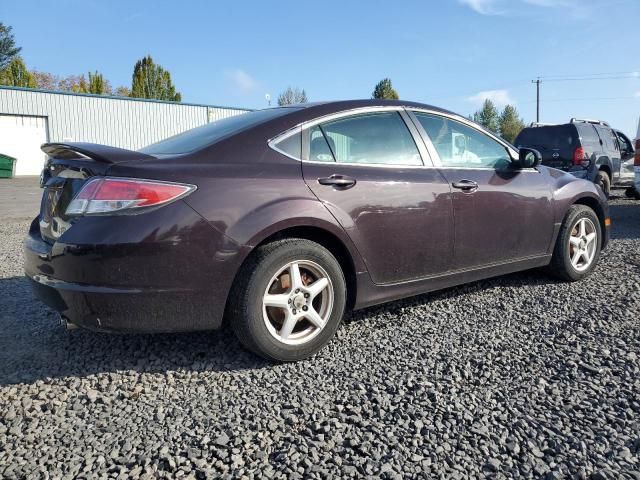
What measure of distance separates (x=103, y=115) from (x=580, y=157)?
26.9 meters

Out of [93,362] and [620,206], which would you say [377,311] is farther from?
[620,206]

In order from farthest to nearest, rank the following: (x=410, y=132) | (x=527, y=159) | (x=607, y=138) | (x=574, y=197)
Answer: (x=607, y=138), (x=574, y=197), (x=527, y=159), (x=410, y=132)

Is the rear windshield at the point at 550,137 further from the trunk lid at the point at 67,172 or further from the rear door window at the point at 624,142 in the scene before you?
the trunk lid at the point at 67,172

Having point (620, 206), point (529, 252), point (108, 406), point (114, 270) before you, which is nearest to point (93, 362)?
point (108, 406)

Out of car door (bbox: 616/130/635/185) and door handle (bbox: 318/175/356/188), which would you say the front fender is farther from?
car door (bbox: 616/130/635/185)

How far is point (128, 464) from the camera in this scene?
1861 millimetres

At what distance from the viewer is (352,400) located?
2.32m

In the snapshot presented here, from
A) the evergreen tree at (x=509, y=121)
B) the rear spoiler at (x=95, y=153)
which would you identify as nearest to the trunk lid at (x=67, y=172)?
the rear spoiler at (x=95, y=153)

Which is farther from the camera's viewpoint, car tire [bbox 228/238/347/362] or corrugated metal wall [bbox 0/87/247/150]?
corrugated metal wall [bbox 0/87/247/150]

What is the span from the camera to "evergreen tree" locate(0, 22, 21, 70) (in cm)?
5247

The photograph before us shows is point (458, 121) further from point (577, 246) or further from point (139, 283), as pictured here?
point (139, 283)

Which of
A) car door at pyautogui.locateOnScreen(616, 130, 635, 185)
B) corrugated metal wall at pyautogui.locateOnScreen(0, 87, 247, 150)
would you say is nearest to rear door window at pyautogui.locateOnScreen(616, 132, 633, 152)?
car door at pyautogui.locateOnScreen(616, 130, 635, 185)

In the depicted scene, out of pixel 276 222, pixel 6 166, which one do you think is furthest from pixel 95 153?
pixel 6 166

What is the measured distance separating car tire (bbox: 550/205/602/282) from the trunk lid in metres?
3.46
